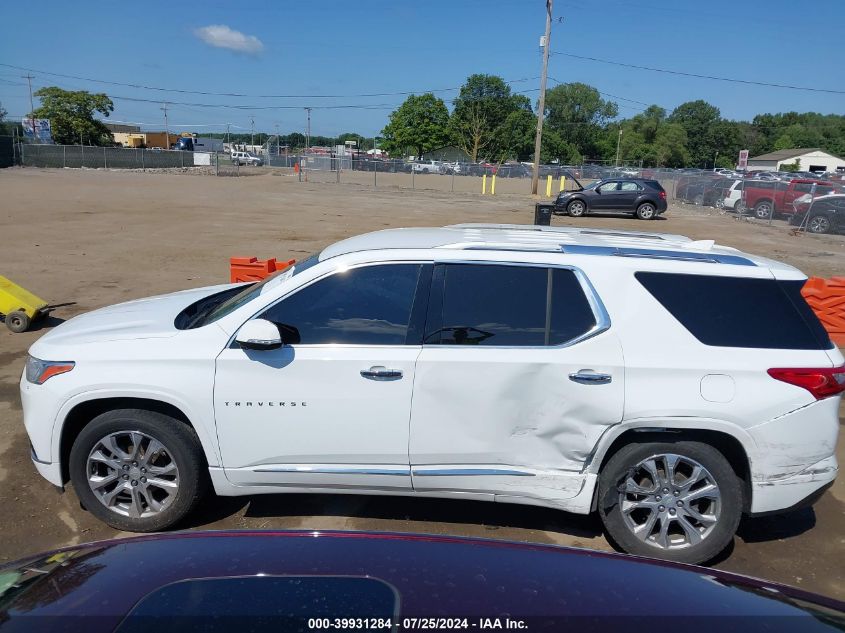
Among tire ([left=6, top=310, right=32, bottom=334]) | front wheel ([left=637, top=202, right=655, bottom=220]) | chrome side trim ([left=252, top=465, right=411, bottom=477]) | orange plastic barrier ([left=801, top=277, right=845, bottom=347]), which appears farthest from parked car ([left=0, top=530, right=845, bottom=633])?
front wheel ([left=637, top=202, right=655, bottom=220])

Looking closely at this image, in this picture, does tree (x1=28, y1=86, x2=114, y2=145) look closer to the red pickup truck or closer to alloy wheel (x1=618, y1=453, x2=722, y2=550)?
the red pickup truck

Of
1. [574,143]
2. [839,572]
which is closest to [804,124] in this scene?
[574,143]

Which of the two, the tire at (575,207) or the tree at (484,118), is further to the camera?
the tree at (484,118)

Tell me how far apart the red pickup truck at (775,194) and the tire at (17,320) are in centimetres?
2506

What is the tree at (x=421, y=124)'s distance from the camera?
10000 cm

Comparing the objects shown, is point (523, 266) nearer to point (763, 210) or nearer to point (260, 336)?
point (260, 336)

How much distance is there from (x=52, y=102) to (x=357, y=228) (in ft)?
247

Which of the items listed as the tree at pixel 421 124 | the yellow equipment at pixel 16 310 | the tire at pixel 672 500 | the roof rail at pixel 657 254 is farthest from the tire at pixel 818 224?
the tree at pixel 421 124

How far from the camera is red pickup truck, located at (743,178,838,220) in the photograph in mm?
24922

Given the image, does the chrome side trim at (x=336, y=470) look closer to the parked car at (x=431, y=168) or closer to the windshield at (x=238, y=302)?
the windshield at (x=238, y=302)

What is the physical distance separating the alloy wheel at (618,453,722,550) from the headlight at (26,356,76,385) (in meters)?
3.22

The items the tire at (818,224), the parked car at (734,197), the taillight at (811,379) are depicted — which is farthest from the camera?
the parked car at (734,197)

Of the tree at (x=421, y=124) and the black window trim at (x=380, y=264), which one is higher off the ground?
the tree at (x=421, y=124)

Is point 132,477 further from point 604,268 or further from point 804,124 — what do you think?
point 804,124
